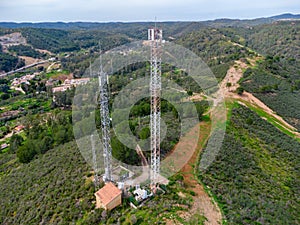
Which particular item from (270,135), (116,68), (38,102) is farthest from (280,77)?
(38,102)

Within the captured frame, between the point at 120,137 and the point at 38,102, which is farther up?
the point at 120,137

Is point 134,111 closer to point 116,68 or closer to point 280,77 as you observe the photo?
point 280,77

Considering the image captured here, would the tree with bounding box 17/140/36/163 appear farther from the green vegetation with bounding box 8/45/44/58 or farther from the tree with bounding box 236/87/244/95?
the green vegetation with bounding box 8/45/44/58

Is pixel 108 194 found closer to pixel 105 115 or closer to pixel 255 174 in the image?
pixel 105 115

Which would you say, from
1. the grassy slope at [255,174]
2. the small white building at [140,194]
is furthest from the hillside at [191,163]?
the small white building at [140,194]

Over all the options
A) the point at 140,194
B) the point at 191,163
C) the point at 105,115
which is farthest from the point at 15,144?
the point at 191,163

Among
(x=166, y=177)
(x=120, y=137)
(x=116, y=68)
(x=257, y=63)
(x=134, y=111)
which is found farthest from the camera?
(x=116, y=68)
